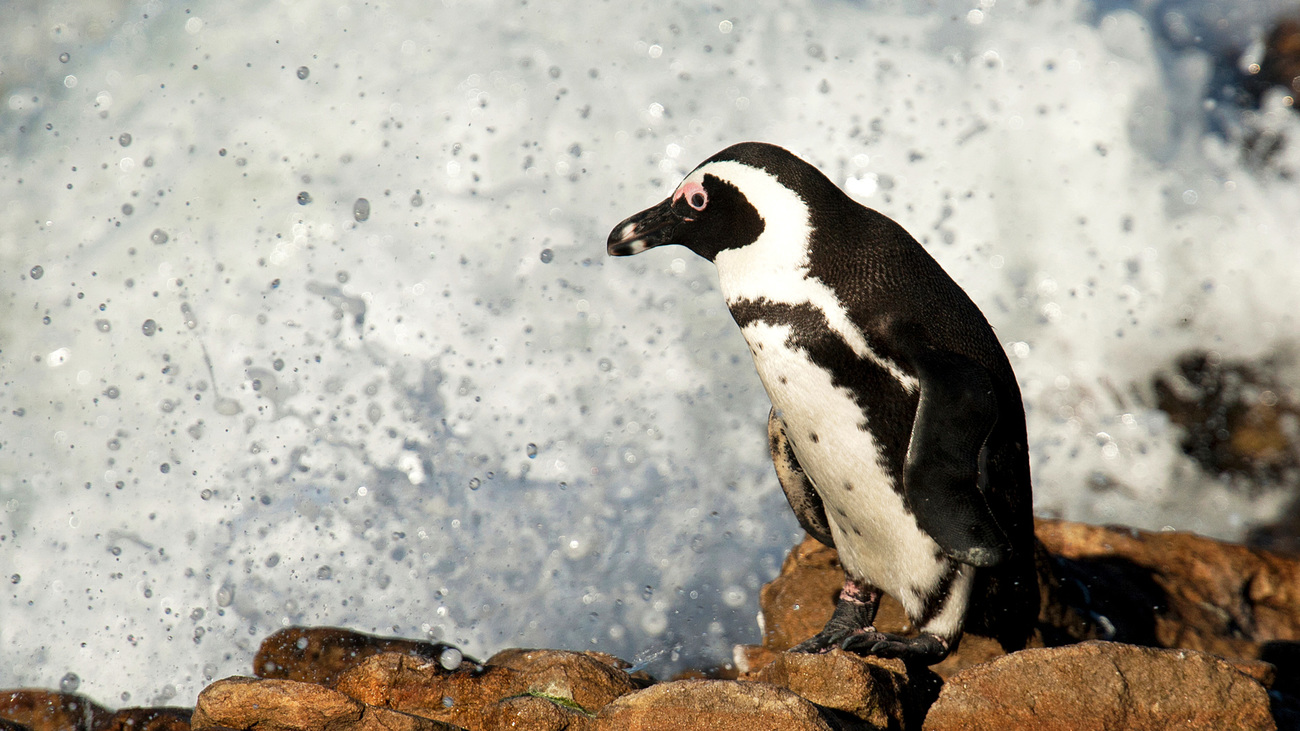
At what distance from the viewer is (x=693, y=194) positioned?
213 cm

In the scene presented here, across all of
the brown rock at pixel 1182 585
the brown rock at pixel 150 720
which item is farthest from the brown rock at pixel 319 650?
the brown rock at pixel 1182 585

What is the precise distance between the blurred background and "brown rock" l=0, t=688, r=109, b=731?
0.92 metres

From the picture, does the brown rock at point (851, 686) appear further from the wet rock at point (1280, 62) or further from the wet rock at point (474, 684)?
the wet rock at point (1280, 62)

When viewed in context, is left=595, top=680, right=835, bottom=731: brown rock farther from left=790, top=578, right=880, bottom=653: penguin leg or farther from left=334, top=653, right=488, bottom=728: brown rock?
left=790, top=578, right=880, bottom=653: penguin leg

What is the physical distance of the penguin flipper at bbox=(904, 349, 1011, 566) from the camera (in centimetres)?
169

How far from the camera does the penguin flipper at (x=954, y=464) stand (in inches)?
66.7

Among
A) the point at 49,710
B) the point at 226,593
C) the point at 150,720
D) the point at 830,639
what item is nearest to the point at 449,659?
the point at 150,720

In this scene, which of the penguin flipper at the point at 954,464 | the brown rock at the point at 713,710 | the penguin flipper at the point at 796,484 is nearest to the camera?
the brown rock at the point at 713,710

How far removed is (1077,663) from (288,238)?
437 centimetres

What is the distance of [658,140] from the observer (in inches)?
195

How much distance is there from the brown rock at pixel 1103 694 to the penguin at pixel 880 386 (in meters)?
0.26

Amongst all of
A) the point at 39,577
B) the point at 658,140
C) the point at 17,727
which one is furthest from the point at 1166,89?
the point at 39,577

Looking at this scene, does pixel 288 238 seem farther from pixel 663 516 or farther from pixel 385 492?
pixel 663 516

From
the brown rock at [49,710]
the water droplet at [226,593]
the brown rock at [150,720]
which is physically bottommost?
the water droplet at [226,593]
